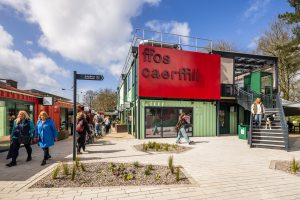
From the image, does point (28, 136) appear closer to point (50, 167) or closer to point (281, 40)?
point (50, 167)

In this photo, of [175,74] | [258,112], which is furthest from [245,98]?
[175,74]

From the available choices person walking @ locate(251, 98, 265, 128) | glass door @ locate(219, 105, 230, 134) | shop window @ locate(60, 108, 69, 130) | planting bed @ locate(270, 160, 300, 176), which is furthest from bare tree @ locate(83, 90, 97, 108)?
planting bed @ locate(270, 160, 300, 176)

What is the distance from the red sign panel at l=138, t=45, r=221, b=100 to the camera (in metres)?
16.3

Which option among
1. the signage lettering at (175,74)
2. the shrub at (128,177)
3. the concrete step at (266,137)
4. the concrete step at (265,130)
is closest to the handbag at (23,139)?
the shrub at (128,177)

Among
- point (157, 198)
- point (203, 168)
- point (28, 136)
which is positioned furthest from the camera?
point (28, 136)

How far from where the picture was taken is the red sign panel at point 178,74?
53.4ft

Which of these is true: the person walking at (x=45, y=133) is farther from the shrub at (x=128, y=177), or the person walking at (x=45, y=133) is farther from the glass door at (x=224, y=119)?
the glass door at (x=224, y=119)

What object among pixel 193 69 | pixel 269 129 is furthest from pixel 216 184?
pixel 193 69

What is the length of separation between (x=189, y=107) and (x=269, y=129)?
594cm

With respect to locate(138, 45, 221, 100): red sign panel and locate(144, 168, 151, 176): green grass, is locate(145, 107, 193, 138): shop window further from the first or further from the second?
locate(144, 168, 151, 176): green grass

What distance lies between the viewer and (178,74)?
1714 centimetres

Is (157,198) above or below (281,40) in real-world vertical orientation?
below

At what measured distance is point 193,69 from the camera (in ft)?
57.7

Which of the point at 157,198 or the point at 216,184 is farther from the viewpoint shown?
the point at 216,184
